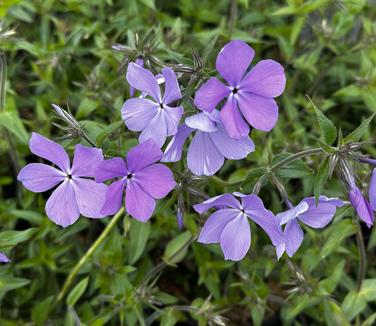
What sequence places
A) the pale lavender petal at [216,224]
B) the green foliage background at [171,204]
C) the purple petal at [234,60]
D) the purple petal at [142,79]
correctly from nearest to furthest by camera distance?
1. the purple petal at [234,60]
2. the purple petal at [142,79]
3. the pale lavender petal at [216,224]
4. the green foliage background at [171,204]

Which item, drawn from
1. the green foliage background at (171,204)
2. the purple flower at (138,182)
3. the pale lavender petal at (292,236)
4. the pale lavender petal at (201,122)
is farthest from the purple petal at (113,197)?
the pale lavender petal at (292,236)

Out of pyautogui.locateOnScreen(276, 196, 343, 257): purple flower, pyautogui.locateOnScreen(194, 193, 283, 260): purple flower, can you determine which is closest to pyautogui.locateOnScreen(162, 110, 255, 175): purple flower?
pyautogui.locateOnScreen(194, 193, 283, 260): purple flower

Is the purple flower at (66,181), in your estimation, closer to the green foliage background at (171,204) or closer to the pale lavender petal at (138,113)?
the pale lavender petal at (138,113)

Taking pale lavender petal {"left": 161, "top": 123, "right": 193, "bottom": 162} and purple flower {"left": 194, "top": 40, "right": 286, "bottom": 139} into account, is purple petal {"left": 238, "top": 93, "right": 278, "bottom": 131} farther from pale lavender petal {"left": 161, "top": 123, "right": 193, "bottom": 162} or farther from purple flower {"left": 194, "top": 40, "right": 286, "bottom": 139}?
pale lavender petal {"left": 161, "top": 123, "right": 193, "bottom": 162}

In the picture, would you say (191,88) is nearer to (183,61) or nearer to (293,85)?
(183,61)

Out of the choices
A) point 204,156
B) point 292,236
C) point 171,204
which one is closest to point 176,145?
point 204,156

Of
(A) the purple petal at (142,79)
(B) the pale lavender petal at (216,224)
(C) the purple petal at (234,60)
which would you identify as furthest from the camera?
(B) the pale lavender petal at (216,224)

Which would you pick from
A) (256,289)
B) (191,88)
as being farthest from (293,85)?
(191,88)
